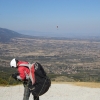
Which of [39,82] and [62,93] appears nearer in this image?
[39,82]

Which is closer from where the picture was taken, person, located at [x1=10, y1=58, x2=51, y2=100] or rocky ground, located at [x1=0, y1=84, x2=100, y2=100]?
person, located at [x1=10, y1=58, x2=51, y2=100]

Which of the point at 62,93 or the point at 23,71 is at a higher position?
the point at 23,71

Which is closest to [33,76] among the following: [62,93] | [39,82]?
[39,82]

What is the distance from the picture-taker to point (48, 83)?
876 cm

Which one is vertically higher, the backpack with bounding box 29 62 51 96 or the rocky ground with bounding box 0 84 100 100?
the backpack with bounding box 29 62 51 96

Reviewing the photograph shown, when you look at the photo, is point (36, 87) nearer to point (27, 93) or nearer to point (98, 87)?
point (27, 93)

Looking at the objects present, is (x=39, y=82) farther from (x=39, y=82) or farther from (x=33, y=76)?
(x=33, y=76)

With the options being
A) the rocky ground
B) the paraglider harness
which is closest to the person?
the paraglider harness

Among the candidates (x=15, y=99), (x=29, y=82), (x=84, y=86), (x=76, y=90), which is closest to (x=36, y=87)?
(x=29, y=82)

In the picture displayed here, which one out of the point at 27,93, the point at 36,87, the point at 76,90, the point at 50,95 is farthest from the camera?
the point at 76,90

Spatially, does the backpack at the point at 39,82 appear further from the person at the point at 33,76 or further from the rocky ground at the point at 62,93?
the rocky ground at the point at 62,93

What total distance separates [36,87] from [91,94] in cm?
880

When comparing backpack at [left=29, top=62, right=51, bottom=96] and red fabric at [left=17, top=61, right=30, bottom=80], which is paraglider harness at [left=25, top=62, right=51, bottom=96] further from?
red fabric at [left=17, top=61, right=30, bottom=80]

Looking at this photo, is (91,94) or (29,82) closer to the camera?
(29,82)
